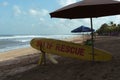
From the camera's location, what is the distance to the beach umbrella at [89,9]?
350 inches

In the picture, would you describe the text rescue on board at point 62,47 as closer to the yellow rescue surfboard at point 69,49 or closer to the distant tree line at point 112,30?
the yellow rescue surfboard at point 69,49

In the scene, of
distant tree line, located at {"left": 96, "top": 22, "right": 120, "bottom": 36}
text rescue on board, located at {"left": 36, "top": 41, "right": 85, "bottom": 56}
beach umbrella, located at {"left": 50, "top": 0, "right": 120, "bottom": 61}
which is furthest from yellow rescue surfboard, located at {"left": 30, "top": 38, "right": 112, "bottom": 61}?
distant tree line, located at {"left": 96, "top": 22, "right": 120, "bottom": 36}

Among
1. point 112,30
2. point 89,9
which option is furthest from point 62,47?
point 112,30

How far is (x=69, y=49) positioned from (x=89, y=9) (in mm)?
1885

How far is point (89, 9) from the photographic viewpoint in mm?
9680

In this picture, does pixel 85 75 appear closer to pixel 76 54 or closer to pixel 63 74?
pixel 63 74

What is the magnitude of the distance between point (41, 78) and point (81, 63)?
172cm

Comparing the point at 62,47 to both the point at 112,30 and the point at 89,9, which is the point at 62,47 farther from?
the point at 112,30

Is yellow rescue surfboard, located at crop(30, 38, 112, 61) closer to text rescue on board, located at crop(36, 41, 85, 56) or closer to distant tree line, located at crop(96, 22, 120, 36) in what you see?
text rescue on board, located at crop(36, 41, 85, 56)

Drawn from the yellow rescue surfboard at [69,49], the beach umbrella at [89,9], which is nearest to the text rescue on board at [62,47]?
the yellow rescue surfboard at [69,49]

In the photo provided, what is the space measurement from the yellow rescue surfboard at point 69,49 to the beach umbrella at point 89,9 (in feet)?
3.46

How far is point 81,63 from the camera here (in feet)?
34.1

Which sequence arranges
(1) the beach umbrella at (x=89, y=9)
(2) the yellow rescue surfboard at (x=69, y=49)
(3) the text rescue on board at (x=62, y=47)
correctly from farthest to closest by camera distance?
1. (3) the text rescue on board at (x=62, y=47)
2. (2) the yellow rescue surfboard at (x=69, y=49)
3. (1) the beach umbrella at (x=89, y=9)

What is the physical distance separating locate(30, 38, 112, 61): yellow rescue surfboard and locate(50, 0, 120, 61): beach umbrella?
105cm
